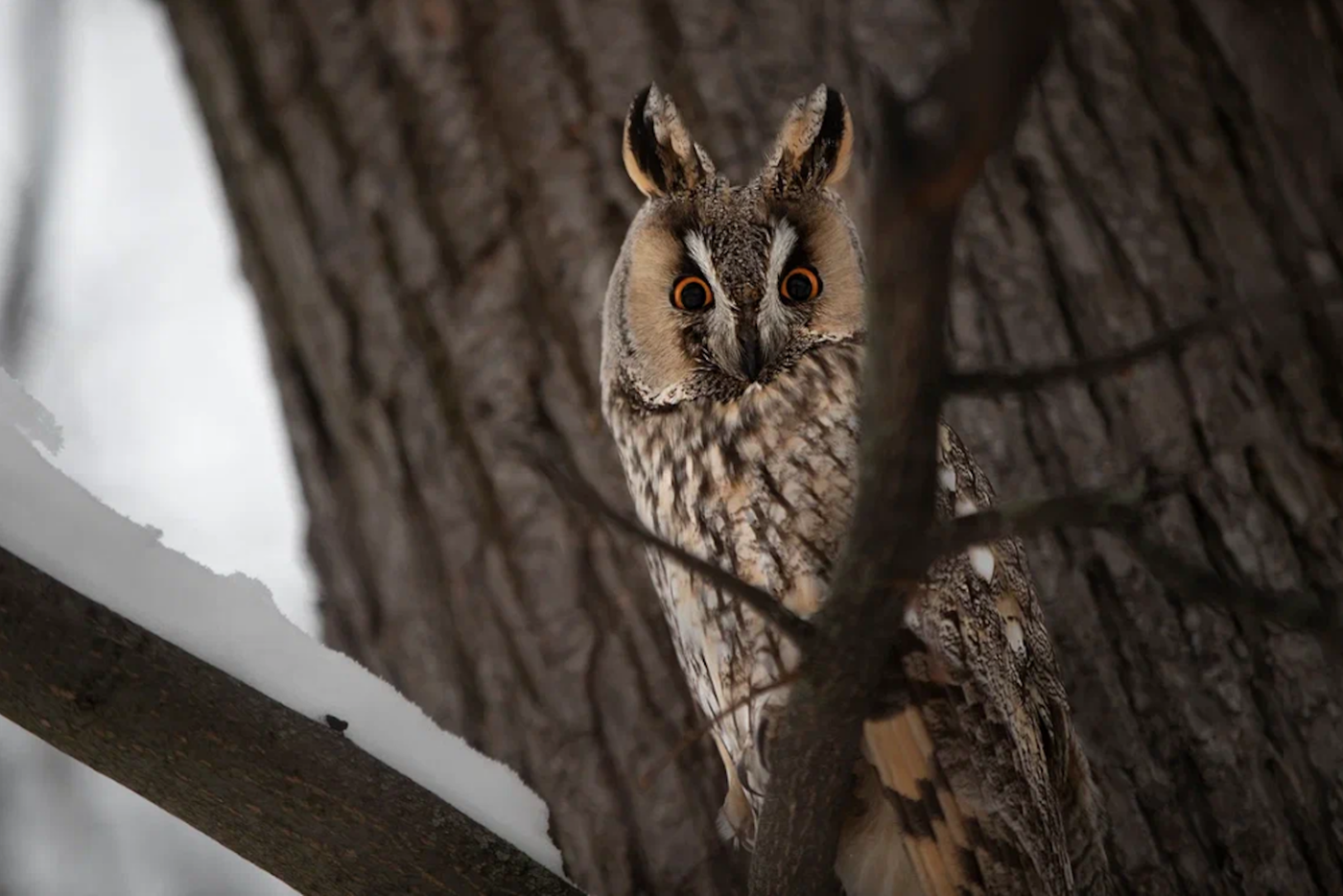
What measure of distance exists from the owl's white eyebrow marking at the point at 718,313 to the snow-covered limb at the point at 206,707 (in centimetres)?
63

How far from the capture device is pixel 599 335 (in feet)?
6.21

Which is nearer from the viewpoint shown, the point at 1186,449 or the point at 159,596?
the point at 159,596

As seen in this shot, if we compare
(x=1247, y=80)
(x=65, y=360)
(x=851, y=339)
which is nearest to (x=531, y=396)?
(x=851, y=339)

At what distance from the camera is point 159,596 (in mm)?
1146

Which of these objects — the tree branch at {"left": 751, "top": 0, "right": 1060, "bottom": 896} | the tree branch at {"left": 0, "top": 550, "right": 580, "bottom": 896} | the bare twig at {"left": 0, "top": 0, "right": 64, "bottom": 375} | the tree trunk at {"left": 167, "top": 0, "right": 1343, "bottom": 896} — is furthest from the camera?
the bare twig at {"left": 0, "top": 0, "right": 64, "bottom": 375}

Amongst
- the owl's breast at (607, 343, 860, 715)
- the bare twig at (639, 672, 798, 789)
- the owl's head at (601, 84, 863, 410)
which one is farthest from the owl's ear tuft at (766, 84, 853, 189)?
the bare twig at (639, 672, 798, 789)

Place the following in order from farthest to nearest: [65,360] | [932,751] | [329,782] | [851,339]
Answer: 1. [65,360]
2. [851,339]
3. [932,751]
4. [329,782]

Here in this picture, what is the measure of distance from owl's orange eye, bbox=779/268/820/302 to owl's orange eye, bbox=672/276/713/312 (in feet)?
0.34

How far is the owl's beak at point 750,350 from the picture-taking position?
1.50m

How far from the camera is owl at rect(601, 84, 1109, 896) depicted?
1392 millimetres

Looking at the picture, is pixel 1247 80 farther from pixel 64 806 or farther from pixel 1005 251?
pixel 64 806

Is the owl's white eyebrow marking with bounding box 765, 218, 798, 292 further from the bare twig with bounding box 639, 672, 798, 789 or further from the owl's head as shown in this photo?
the bare twig with bounding box 639, 672, 798, 789

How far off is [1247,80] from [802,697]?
1.43 m

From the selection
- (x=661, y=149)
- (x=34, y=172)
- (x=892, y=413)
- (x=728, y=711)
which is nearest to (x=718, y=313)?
(x=661, y=149)
